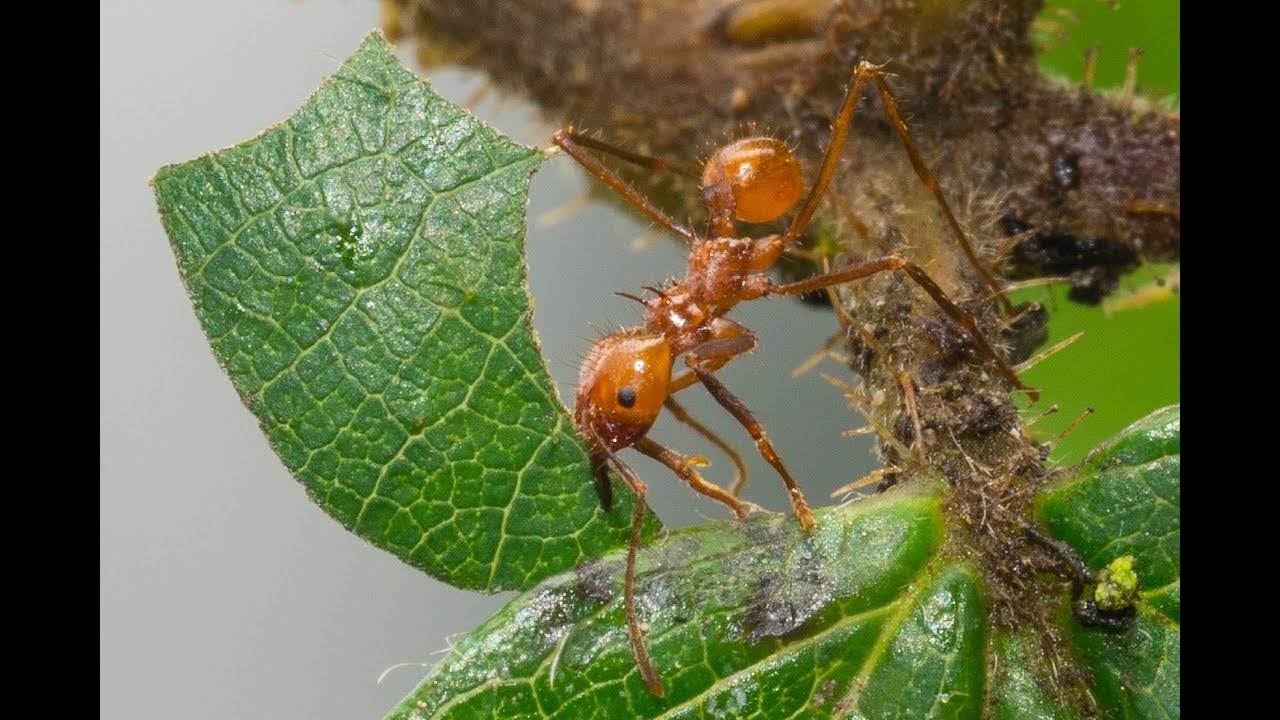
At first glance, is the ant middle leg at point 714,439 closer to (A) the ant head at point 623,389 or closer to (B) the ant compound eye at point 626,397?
(A) the ant head at point 623,389

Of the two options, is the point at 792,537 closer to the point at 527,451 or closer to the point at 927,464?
the point at 927,464

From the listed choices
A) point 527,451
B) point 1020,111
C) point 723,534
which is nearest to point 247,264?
point 527,451

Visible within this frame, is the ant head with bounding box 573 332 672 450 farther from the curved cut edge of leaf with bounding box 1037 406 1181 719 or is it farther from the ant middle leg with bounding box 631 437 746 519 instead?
the curved cut edge of leaf with bounding box 1037 406 1181 719

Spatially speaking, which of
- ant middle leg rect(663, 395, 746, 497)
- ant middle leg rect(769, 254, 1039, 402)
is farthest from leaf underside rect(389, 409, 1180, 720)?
ant middle leg rect(663, 395, 746, 497)

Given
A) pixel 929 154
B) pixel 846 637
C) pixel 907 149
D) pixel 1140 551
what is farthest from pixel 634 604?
pixel 929 154

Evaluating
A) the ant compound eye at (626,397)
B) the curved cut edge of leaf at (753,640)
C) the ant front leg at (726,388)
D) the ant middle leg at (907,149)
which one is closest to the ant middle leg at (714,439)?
the ant front leg at (726,388)
